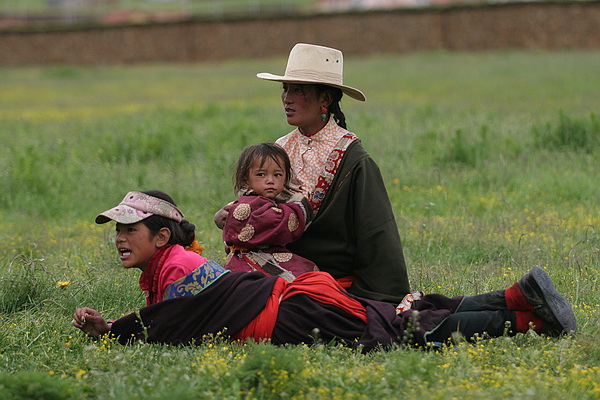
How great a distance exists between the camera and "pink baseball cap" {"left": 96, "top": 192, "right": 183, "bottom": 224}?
4.81 metres

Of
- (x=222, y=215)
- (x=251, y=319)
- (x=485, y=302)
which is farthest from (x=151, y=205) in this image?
(x=485, y=302)

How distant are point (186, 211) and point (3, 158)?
3953 millimetres

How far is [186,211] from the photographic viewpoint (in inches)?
346

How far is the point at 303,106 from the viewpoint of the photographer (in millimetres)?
5285

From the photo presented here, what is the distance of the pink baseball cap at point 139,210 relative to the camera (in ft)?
15.8

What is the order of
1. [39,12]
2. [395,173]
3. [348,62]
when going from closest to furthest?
[395,173], [348,62], [39,12]

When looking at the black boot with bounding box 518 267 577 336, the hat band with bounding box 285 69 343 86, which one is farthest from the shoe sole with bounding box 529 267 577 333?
the hat band with bounding box 285 69 343 86

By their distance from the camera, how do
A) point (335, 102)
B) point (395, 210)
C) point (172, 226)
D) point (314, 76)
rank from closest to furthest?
point (172, 226)
point (314, 76)
point (335, 102)
point (395, 210)

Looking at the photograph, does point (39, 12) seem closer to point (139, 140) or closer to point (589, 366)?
point (139, 140)

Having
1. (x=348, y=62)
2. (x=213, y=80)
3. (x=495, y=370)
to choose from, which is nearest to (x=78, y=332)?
(x=495, y=370)

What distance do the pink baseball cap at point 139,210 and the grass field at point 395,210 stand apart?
67 cm

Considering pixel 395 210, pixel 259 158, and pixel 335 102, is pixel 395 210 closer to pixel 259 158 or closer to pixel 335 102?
pixel 335 102

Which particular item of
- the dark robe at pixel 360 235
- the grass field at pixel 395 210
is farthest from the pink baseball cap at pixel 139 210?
the dark robe at pixel 360 235

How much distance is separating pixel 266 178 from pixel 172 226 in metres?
0.58
